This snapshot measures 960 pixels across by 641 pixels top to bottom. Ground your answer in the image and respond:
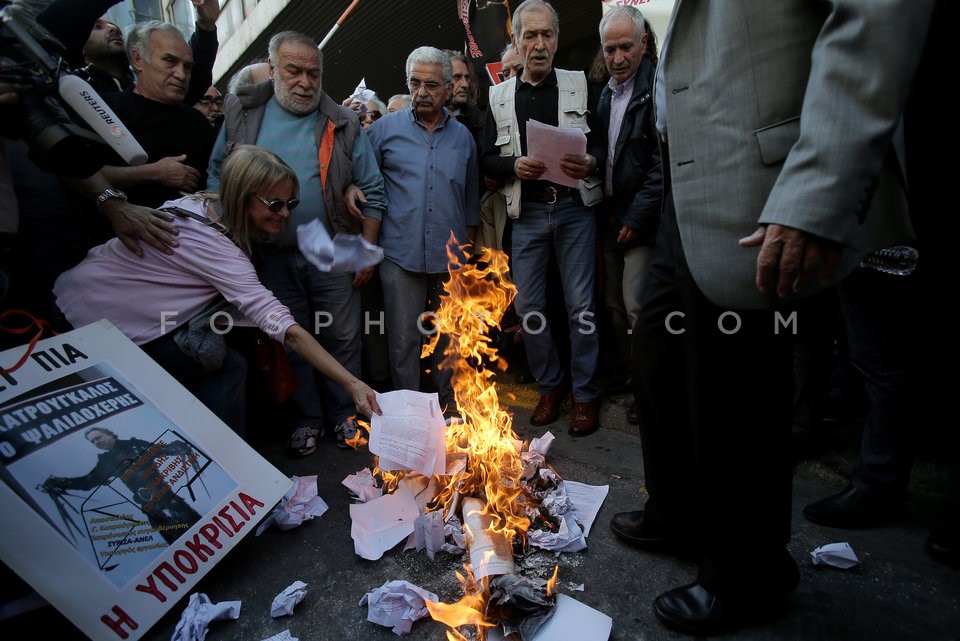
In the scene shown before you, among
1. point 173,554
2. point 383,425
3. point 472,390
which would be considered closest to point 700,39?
point 383,425

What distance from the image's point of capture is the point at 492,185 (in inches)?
166

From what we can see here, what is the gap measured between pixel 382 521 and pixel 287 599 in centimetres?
59

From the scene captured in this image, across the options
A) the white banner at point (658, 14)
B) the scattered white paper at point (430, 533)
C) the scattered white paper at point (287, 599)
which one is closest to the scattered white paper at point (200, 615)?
the scattered white paper at point (287, 599)

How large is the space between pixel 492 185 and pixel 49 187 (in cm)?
276

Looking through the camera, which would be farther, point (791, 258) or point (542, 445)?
point (542, 445)

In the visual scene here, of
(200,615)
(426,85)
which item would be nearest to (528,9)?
(426,85)

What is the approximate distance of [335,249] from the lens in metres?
3.91

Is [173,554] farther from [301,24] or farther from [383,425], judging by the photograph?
[301,24]

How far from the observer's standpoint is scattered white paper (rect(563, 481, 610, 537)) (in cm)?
254

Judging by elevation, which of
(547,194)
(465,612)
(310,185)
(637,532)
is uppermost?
(310,185)

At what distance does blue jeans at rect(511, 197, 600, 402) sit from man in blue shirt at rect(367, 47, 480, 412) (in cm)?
58

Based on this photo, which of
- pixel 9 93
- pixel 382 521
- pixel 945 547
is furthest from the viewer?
pixel 382 521

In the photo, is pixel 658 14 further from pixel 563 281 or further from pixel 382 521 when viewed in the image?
pixel 382 521

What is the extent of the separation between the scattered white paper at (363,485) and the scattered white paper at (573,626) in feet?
3.94
